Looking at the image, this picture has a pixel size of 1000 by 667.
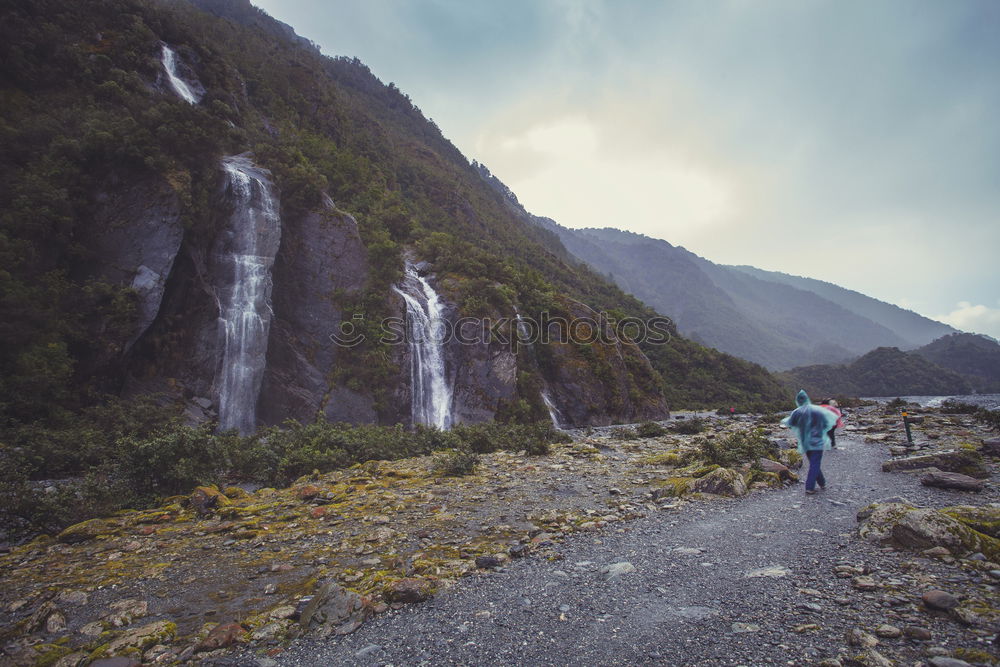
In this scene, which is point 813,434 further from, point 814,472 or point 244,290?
point 244,290

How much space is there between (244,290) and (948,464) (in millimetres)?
28619

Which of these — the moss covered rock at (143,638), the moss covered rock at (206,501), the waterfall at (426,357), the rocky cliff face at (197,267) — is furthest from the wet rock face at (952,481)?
the rocky cliff face at (197,267)

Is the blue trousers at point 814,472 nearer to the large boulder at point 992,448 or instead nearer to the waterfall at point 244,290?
the large boulder at point 992,448

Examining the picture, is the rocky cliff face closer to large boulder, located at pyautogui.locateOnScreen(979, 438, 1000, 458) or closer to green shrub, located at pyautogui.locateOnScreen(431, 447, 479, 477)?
green shrub, located at pyautogui.locateOnScreen(431, 447, 479, 477)

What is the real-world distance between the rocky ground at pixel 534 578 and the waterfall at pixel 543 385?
20433mm

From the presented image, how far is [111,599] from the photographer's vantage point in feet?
16.5

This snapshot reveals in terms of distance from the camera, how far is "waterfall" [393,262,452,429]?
993 inches

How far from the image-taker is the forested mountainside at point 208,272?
16.7 meters

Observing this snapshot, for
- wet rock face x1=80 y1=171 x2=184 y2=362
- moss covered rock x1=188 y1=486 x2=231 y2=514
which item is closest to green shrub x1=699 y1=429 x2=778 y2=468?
moss covered rock x1=188 y1=486 x2=231 y2=514

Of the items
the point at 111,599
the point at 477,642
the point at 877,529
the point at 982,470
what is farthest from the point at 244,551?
the point at 982,470

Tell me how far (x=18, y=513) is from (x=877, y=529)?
46.1 ft

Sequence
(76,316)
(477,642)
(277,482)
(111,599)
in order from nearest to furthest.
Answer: (477,642), (111,599), (277,482), (76,316)

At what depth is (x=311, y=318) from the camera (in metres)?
25.4

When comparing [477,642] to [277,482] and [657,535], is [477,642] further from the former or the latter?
Result: [277,482]
